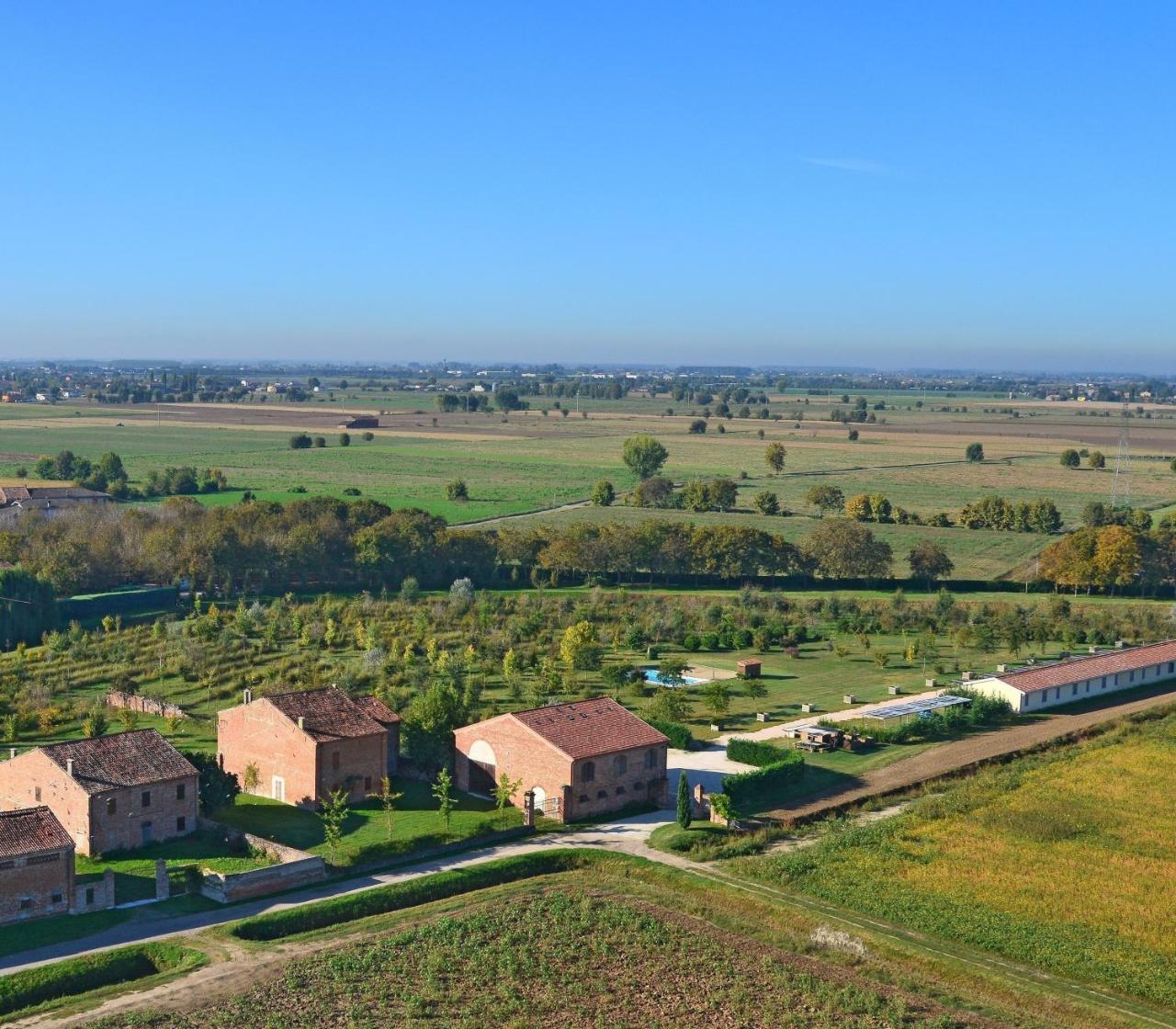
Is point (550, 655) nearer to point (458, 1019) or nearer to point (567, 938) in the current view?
point (567, 938)

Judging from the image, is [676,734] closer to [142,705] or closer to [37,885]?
[142,705]

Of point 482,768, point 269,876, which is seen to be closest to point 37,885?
point 269,876

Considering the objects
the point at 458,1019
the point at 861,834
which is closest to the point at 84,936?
the point at 458,1019

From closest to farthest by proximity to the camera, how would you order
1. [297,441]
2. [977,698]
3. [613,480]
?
[977,698] < [613,480] < [297,441]

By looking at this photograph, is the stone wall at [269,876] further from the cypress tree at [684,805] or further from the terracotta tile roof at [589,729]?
the cypress tree at [684,805]

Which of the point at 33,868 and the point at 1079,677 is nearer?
the point at 33,868

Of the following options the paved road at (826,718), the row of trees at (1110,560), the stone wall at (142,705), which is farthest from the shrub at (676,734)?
the row of trees at (1110,560)
